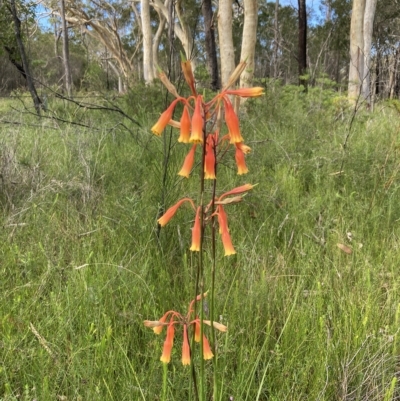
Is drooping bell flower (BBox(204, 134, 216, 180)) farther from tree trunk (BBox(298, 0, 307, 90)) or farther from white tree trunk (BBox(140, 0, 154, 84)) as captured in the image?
white tree trunk (BBox(140, 0, 154, 84))

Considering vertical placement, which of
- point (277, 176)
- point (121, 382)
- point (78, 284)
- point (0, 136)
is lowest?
point (121, 382)

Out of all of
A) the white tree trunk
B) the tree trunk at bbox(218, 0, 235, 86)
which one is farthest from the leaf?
the white tree trunk

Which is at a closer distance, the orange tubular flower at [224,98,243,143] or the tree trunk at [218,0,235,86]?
the orange tubular flower at [224,98,243,143]

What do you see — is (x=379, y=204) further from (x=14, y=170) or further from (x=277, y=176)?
(x=14, y=170)

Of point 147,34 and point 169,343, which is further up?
point 147,34

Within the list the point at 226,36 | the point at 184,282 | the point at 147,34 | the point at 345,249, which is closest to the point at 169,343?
the point at 184,282

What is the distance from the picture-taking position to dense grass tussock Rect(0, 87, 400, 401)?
4.31 ft

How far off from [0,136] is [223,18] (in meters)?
5.18

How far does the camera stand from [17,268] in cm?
188

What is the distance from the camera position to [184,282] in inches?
72.6

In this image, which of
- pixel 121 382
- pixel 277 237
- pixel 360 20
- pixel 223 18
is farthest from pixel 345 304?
pixel 360 20

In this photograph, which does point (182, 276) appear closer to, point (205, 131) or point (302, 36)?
point (205, 131)

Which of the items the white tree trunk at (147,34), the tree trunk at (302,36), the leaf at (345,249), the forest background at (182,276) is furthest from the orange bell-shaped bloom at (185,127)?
the white tree trunk at (147,34)

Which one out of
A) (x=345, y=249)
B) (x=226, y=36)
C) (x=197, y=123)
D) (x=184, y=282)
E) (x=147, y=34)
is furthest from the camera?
(x=147, y=34)
